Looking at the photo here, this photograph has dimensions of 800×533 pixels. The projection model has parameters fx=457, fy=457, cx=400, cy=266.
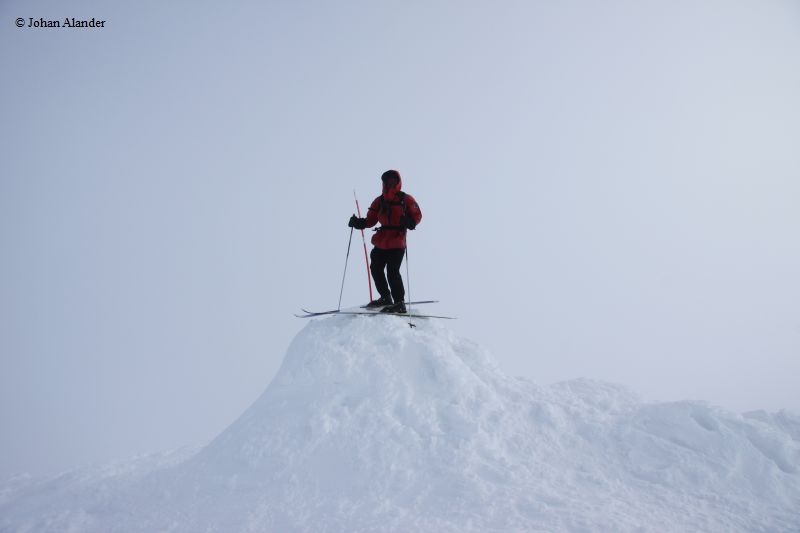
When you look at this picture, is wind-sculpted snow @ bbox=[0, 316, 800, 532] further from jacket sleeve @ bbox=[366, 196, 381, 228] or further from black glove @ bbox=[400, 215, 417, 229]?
jacket sleeve @ bbox=[366, 196, 381, 228]

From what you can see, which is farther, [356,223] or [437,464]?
[356,223]

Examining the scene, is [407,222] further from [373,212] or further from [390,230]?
[373,212]

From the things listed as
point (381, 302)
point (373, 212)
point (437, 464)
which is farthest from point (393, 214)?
point (437, 464)

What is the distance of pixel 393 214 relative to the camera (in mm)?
8352

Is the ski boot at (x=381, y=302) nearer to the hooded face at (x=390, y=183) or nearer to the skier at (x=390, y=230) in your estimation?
the skier at (x=390, y=230)

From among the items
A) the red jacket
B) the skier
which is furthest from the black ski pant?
the red jacket

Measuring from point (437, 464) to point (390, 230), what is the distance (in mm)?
4224

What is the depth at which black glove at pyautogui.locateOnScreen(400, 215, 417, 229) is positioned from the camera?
8227 millimetres

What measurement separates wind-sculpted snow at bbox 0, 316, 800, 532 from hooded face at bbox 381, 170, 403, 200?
8.08ft

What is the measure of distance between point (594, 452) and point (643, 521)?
1.30m

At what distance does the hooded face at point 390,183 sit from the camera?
8273 mm

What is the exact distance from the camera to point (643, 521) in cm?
471

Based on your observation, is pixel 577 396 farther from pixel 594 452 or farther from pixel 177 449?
pixel 177 449

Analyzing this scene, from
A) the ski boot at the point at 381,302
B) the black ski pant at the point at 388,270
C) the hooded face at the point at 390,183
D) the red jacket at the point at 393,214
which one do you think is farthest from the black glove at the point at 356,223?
the ski boot at the point at 381,302
